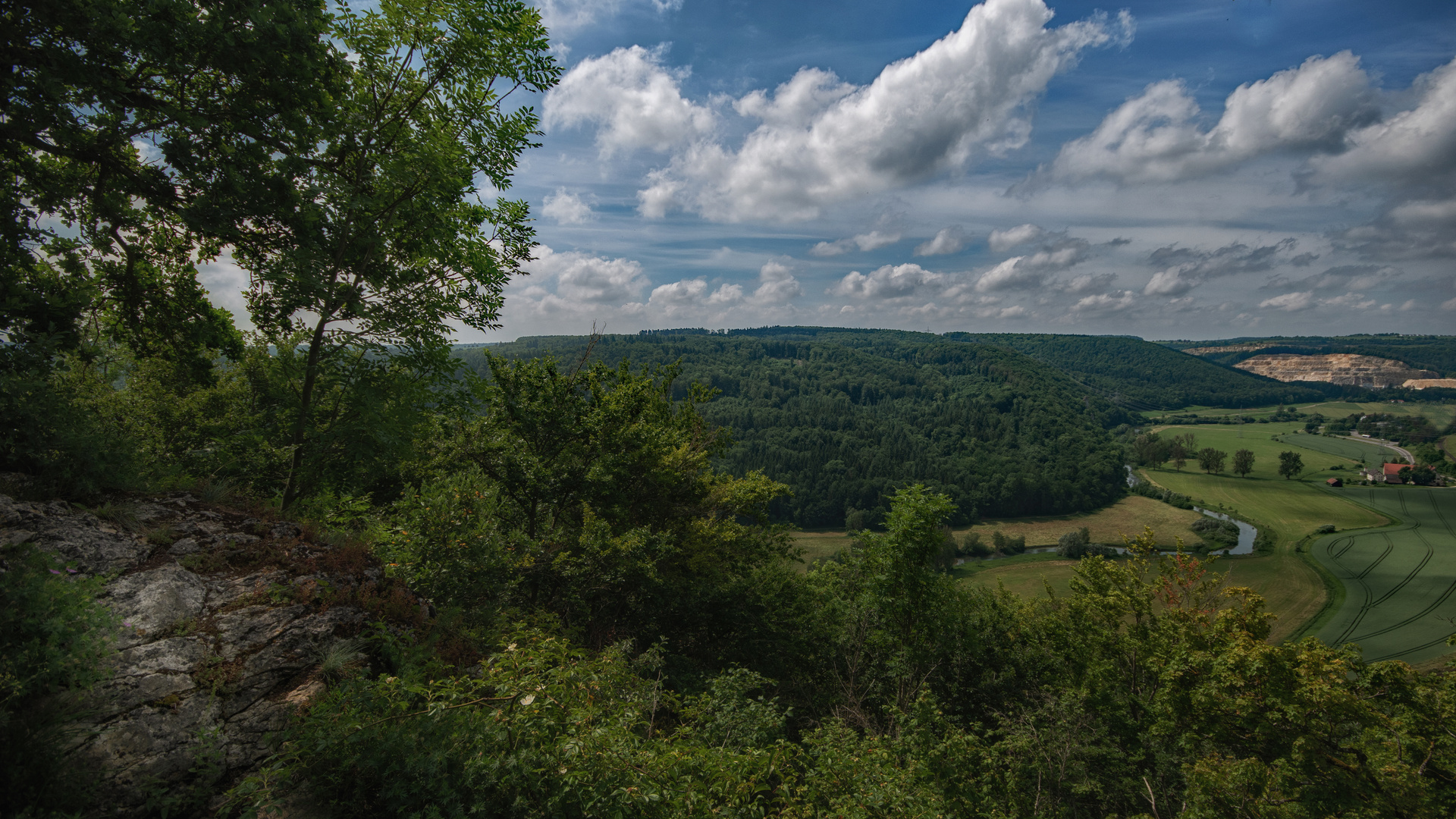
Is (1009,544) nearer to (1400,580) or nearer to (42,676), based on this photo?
(1400,580)

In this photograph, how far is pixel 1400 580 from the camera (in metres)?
57.1

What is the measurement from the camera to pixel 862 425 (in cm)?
18112

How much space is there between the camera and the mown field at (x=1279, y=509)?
5400 cm

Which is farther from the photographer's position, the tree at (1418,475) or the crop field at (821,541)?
the tree at (1418,475)

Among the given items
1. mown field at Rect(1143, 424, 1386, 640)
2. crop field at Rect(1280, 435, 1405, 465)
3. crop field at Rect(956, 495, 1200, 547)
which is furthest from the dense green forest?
crop field at Rect(1280, 435, 1405, 465)

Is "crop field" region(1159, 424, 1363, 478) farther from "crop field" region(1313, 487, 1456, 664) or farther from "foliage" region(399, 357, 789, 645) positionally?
"foliage" region(399, 357, 789, 645)

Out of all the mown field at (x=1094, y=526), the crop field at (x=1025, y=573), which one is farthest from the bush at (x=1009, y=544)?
the crop field at (x=1025, y=573)

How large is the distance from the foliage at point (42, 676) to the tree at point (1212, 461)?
174881 mm

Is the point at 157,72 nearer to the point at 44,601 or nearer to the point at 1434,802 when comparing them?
the point at 44,601

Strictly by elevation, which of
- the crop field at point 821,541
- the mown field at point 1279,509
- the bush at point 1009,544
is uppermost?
the mown field at point 1279,509

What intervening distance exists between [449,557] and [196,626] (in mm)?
2839

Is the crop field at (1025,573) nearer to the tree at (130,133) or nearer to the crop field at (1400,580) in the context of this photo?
the crop field at (1400,580)

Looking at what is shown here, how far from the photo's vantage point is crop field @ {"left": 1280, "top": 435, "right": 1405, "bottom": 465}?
12250 cm

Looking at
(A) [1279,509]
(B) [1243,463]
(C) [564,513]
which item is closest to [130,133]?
(C) [564,513]
